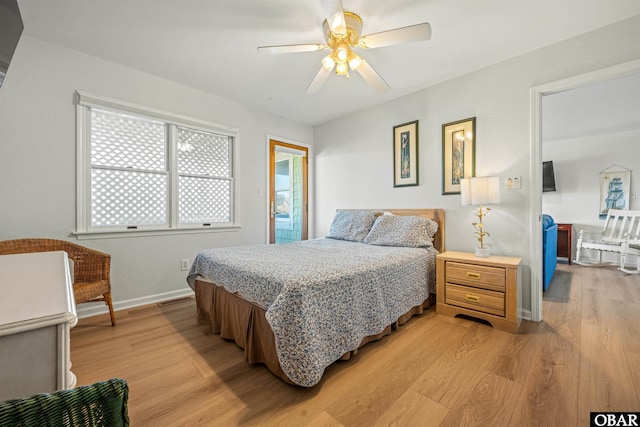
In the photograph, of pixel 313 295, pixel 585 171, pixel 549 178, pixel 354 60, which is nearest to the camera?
pixel 313 295

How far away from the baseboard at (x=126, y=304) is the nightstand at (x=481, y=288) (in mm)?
2883

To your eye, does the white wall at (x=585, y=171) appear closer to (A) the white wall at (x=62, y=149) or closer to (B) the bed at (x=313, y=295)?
(B) the bed at (x=313, y=295)

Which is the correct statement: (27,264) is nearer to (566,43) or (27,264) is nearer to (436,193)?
(436,193)

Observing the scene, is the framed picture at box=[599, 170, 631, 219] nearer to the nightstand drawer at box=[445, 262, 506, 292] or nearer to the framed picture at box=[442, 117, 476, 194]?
the framed picture at box=[442, 117, 476, 194]

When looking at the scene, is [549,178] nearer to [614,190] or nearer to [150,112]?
[614,190]

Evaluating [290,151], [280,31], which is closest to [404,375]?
[280,31]

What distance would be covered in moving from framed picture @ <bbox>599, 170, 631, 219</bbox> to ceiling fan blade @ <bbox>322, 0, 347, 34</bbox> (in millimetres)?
6035

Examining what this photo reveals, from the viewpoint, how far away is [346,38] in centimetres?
192

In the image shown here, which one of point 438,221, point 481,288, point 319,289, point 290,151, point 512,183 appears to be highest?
point 290,151

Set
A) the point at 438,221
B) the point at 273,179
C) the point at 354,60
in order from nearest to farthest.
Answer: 1. the point at 354,60
2. the point at 438,221
3. the point at 273,179

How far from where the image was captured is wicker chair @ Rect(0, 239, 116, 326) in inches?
86.8

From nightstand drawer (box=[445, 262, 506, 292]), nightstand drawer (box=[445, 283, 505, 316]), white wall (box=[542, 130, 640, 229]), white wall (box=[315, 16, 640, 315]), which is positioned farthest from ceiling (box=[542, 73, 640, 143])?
nightstand drawer (box=[445, 283, 505, 316])

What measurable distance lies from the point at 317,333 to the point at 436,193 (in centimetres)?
229

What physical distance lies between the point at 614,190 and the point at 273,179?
6.12 m
